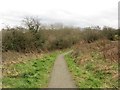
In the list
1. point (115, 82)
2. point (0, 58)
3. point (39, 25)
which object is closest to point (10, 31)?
point (0, 58)

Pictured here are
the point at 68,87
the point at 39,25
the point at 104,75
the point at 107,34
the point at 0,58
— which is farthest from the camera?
the point at 107,34

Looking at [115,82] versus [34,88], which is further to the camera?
[115,82]

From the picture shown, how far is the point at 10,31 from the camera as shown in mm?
31984

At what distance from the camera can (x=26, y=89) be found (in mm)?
11844

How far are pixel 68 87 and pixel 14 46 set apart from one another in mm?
20814

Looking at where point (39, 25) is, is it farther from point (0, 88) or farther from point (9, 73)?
point (0, 88)

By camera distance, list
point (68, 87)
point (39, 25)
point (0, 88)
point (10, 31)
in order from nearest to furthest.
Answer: point (0, 88), point (68, 87), point (10, 31), point (39, 25)

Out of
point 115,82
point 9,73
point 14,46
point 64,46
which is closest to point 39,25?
point 64,46

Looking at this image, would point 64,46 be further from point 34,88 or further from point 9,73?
point 34,88

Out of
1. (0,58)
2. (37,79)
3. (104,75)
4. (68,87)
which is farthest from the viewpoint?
(0,58)

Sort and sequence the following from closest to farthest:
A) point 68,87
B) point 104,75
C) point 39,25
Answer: point 68,87, point 104,75, point 39,25

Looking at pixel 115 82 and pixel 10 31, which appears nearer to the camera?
pixel 115 82

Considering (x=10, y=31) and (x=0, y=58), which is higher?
(x=10, y=31)

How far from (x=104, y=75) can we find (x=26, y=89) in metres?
5.88
